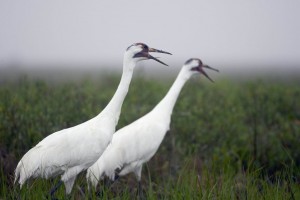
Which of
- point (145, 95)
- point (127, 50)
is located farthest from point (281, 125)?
point (127, 50)

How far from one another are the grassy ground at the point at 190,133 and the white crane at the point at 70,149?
15 cm

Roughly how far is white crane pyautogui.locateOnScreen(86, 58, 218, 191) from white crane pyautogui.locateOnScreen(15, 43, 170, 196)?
2.55 ft

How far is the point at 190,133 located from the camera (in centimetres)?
828

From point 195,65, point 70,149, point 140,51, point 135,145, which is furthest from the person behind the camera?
point 195,65

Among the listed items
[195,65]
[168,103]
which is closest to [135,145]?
[168,103]

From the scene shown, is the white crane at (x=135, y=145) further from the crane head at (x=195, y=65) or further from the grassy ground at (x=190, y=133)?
the crane head at (x=195, y=65)

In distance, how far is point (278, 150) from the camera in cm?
811

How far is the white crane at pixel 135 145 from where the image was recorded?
6.48 metres

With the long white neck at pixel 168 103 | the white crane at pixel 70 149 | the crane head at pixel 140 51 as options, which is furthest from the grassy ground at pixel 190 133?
the crane head at pixel 140 51

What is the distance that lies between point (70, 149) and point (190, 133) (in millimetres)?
3191

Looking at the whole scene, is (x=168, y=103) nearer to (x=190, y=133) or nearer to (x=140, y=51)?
(x=140, y=51)

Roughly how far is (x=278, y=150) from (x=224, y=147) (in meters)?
0.83

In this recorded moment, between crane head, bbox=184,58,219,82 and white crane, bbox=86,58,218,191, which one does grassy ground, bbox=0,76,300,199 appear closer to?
white crane, bbox=86,58,218,191

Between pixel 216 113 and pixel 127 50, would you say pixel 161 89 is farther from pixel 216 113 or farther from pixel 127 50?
pixel 127 50
